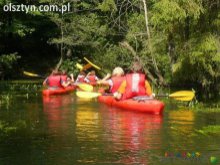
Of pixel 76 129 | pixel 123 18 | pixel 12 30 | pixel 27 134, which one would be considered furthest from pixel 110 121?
pixel 12 30

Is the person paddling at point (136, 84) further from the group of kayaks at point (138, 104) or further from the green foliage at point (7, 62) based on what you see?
the green foliage at point (7, 62)

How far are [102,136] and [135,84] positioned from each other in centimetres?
446

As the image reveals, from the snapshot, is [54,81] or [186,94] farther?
[54,81]

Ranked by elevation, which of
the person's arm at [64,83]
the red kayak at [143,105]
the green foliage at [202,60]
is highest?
the green foliage at [202,60]

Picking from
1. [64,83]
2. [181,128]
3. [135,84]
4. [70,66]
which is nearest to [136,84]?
[135,84]

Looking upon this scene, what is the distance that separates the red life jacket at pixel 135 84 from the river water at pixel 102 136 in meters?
0.65

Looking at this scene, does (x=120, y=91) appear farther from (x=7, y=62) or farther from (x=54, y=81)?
(x=7, y=62)

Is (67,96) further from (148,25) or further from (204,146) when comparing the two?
(204,146)

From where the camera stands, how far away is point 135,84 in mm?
16359

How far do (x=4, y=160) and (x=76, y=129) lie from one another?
3.82 m

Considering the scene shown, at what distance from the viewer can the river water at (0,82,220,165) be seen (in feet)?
32.0

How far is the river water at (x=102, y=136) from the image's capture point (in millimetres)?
9766

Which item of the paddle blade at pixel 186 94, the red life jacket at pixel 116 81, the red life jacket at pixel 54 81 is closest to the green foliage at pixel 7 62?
the red life jacket at pixel 54 81

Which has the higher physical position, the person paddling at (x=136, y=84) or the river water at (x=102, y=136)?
the person paddling at (x=136, y=84)
